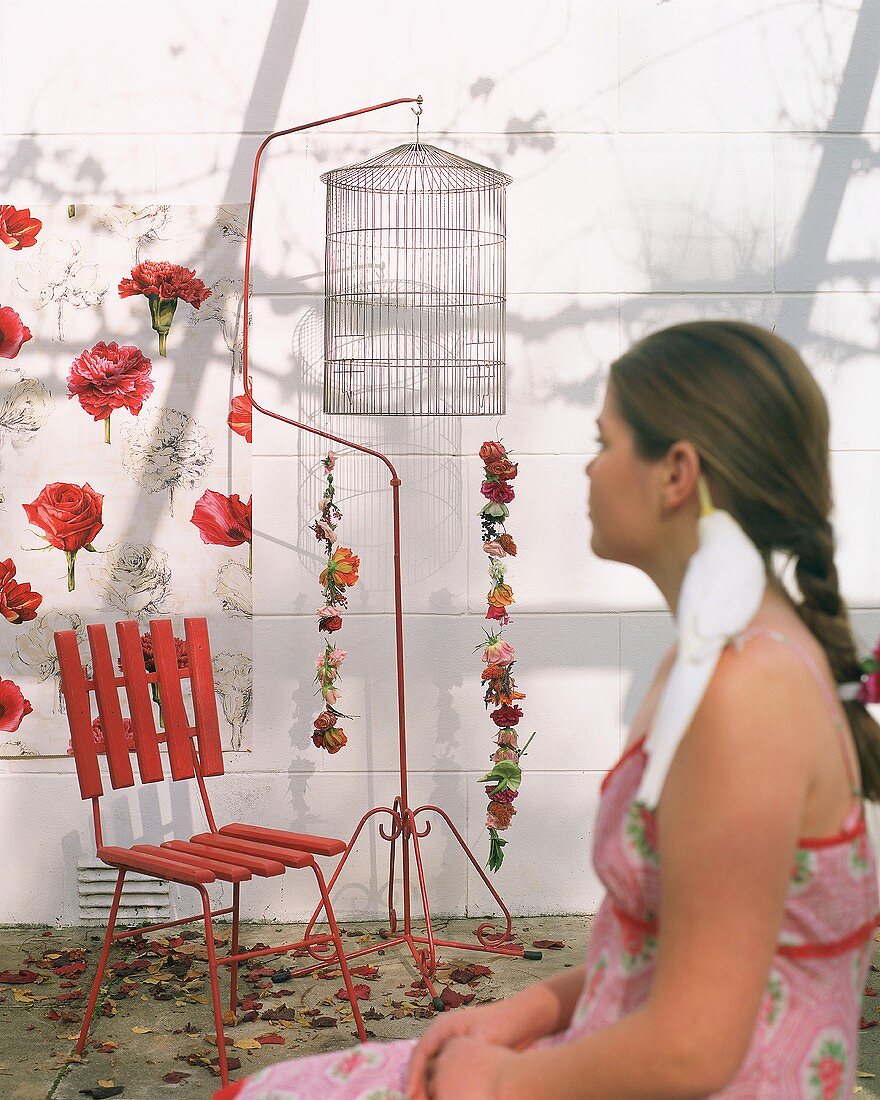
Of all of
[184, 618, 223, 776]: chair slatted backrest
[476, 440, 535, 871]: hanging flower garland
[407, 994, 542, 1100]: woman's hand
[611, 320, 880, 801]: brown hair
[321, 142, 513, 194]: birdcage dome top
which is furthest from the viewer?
[321, 142, 513, 194]: birdcage dome top

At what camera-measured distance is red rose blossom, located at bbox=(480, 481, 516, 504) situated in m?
3.41

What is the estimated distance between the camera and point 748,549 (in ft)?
3.31

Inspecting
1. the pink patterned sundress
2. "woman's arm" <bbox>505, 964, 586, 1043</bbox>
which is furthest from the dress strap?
"woman's arm" <bbox>505, 964, 586, 1043</bbox>

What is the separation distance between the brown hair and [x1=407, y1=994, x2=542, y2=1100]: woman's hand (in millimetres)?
409

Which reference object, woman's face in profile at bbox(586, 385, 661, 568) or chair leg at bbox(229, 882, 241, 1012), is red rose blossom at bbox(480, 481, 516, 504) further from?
woman's face in profile at bbox(586, 385, 661, 568)

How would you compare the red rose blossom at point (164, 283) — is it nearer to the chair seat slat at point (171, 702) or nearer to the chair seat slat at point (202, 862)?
the chair seat slat at point (171, 702)

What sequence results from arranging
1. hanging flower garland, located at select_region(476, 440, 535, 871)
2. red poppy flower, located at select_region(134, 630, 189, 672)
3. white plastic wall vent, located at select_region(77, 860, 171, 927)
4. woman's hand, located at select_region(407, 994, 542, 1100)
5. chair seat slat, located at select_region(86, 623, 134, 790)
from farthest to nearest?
white plastic wall vent, located at select_region(77, 860, 171, 927) → red poppy flower, located at select_region(134, 630, 189, 672) → hanging flower garland, located at select_region(476, 440, 535, 871) → chair seat slat, located at select_region(86, 623, 134, 790) → woman's hand, located at select_region(407, 994, 542, 1100)

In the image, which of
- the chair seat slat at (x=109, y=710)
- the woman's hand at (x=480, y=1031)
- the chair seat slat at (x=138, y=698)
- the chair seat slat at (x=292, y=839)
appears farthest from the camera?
the chair seat slat at (x=138, y=698)

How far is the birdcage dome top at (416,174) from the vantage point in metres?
3.54

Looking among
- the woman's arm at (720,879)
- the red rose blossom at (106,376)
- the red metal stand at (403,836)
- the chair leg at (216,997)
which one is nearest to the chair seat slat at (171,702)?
the red metal stand at (403,836)

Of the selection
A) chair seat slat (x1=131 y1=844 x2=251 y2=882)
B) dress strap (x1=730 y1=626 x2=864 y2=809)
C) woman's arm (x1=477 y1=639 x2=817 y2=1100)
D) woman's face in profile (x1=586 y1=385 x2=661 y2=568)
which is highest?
woman's face in profile (x1=586 y1=385 x2=661 y2=568)

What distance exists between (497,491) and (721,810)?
254 centimetres

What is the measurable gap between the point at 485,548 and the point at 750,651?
8.24 ft

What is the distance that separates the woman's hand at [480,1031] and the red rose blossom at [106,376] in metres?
2.97
